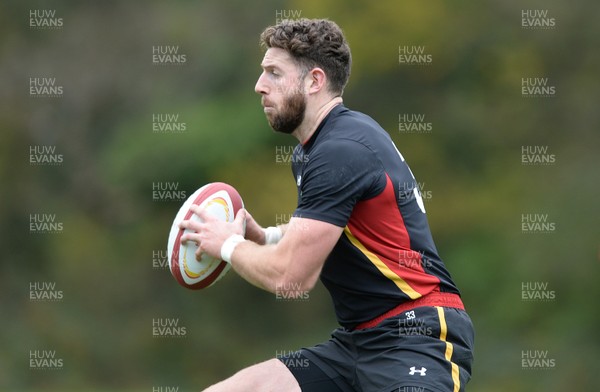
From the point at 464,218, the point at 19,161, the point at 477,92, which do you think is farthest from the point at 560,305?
the point at 19,161

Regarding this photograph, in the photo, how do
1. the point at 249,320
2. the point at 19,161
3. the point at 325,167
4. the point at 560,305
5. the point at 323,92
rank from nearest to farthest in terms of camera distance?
the point at 325,167, the point at 323,92, the point at 560,305, the point at 249,320, the point at 19,161

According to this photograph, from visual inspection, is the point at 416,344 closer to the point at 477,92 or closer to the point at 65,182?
the point at 477,92

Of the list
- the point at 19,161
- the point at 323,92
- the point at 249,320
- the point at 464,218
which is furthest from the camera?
the point at 19,161

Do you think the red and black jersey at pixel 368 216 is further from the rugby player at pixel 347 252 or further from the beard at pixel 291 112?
the beard at pixel 291 112

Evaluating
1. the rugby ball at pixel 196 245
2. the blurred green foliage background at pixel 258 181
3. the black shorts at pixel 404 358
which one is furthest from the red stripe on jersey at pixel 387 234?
the blurred green foliage background at pixel 258 181

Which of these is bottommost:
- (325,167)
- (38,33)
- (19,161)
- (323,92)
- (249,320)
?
(249,320)

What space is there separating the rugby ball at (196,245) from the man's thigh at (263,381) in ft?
1.77

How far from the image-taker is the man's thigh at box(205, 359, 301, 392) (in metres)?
4.38

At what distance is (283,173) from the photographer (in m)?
15.7

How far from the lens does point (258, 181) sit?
1590 centimetres

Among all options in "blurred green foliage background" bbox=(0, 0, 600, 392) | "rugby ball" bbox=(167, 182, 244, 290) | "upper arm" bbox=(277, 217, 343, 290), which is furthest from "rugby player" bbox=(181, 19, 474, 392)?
"blurred green foliage background" bbox=(0, 0, 600, 392)

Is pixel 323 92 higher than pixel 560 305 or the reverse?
higher

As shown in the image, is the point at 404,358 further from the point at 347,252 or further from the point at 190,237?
the point at 190,237

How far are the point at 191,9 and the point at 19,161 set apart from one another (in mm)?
4185
